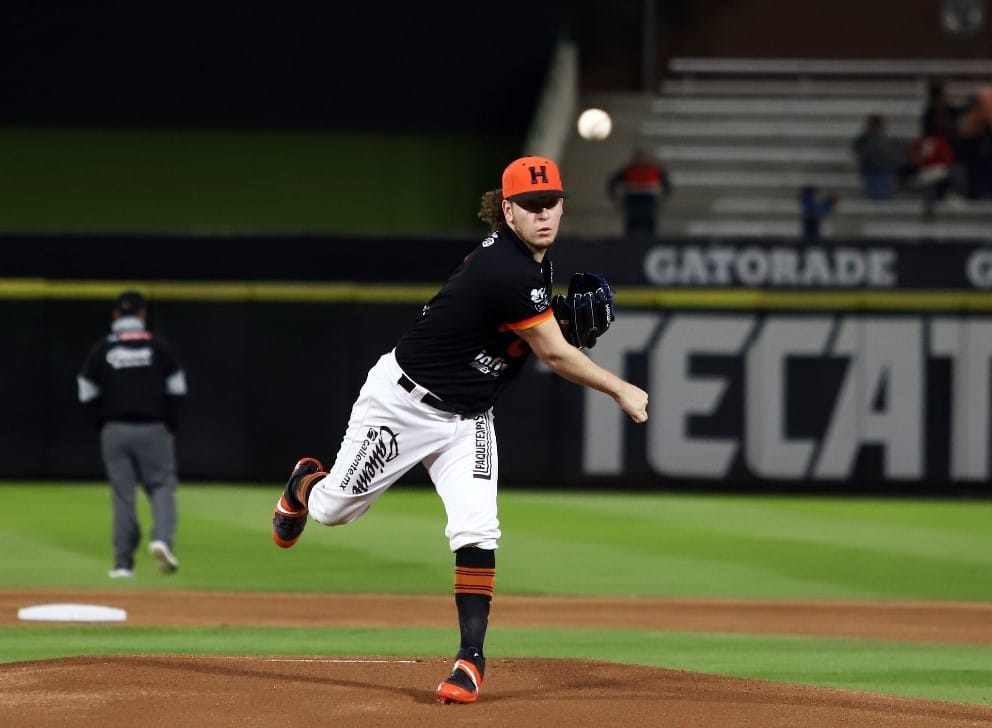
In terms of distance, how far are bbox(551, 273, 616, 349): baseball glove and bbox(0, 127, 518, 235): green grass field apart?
60.8 ft

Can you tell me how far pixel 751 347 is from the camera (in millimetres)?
18359

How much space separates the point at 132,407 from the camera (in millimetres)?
11750

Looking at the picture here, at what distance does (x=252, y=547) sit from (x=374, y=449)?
718 centimetres

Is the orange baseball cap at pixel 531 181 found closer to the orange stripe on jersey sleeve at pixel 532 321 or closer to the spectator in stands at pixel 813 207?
the orange stripe on jersey sleeve at pixel 532 321

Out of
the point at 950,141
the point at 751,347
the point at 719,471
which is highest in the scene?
the point at 950,141

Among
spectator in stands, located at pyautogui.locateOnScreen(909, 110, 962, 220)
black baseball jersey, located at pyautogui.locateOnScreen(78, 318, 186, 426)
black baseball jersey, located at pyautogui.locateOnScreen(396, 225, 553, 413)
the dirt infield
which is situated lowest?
the dirt infield

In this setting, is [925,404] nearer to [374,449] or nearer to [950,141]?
[950,141]

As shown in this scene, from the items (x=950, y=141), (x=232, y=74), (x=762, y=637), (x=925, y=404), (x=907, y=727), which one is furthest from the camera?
(x=232, y=74)

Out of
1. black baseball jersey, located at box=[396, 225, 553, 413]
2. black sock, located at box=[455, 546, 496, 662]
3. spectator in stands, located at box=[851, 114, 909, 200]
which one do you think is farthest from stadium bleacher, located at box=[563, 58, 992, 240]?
black sock, located at box=[455, 546, 496, 662]

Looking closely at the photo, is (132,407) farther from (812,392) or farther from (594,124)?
(594,124)

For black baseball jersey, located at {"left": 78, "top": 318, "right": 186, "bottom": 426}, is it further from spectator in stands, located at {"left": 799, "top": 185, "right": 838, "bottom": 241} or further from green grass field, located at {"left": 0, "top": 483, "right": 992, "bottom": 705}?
spectator in stands, located at {"left": 799, "top": 185, "right": 838, "bottom": 241}

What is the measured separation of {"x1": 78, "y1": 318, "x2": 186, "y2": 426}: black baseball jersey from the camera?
38.5 feet

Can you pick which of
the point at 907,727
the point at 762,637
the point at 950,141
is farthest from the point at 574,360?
the point at 950,141

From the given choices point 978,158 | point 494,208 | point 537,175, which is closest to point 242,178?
point 978,158
